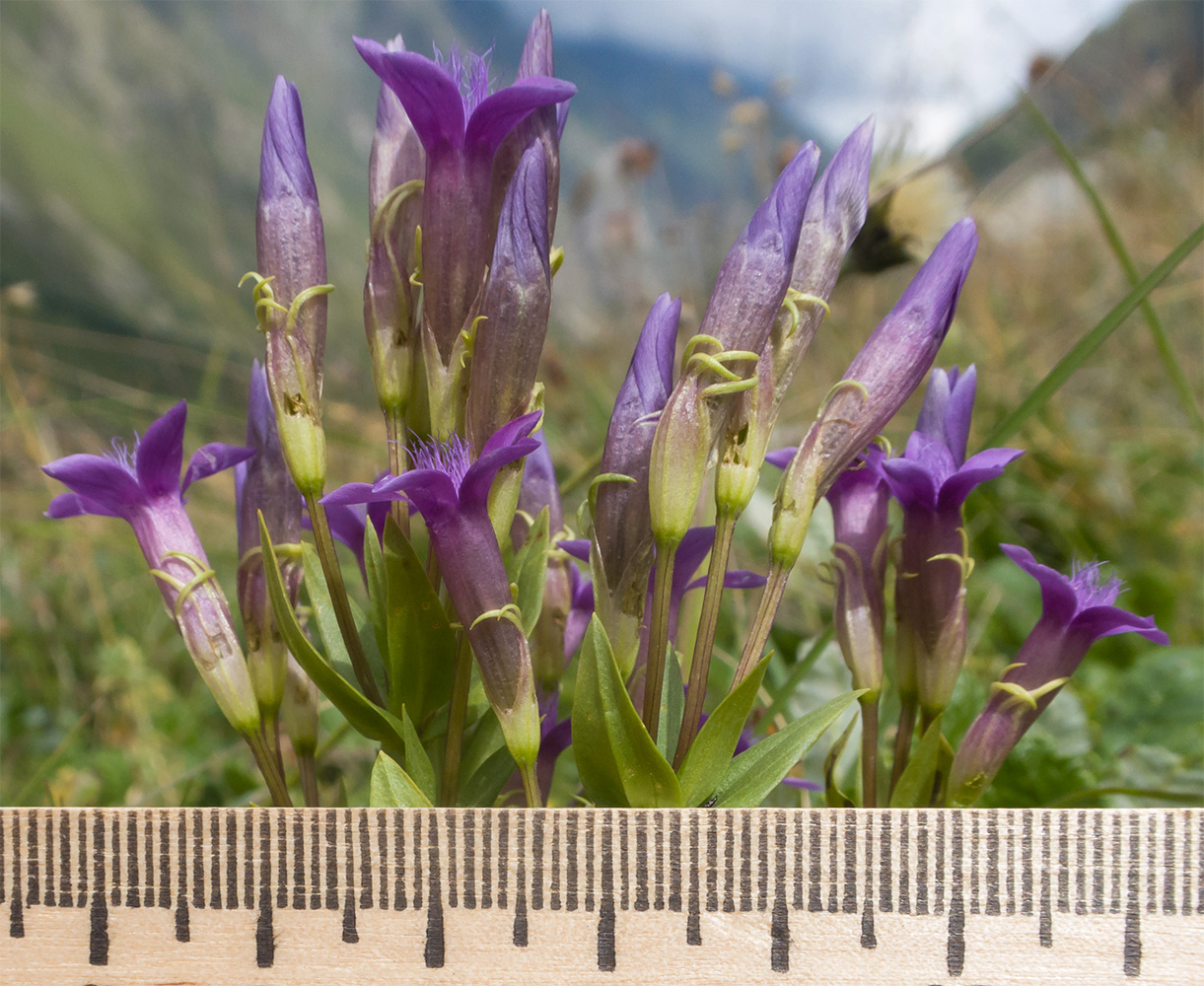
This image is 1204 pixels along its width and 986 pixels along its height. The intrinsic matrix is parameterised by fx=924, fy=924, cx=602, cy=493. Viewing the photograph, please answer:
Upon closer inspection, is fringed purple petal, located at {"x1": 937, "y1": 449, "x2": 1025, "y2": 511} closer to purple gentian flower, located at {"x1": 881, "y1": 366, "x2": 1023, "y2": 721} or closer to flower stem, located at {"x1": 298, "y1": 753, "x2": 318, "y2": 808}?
purple gentian flower, located at {"x1": 881, "y1": 366, "x2": 1023, "y2": 721}

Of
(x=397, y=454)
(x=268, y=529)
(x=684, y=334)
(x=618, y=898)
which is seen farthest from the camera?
(x=684, y=334)

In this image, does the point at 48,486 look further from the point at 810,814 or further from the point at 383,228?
the point at 810,814

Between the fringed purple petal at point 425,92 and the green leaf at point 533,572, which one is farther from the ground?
the fringed purple petal at point 425,92

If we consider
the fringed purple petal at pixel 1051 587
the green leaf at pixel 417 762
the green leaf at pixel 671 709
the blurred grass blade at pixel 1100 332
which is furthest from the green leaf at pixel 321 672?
the blurred grass blade at pixel 1100 332

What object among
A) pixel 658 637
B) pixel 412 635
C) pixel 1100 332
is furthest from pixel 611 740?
pixel 1100 332

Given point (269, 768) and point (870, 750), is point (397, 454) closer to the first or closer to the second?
point (269, 768)

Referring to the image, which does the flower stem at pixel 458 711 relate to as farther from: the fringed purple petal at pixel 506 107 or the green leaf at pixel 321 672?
the fringed purple petal at pixel 506 107

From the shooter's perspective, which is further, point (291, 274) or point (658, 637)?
point (291, 274)
